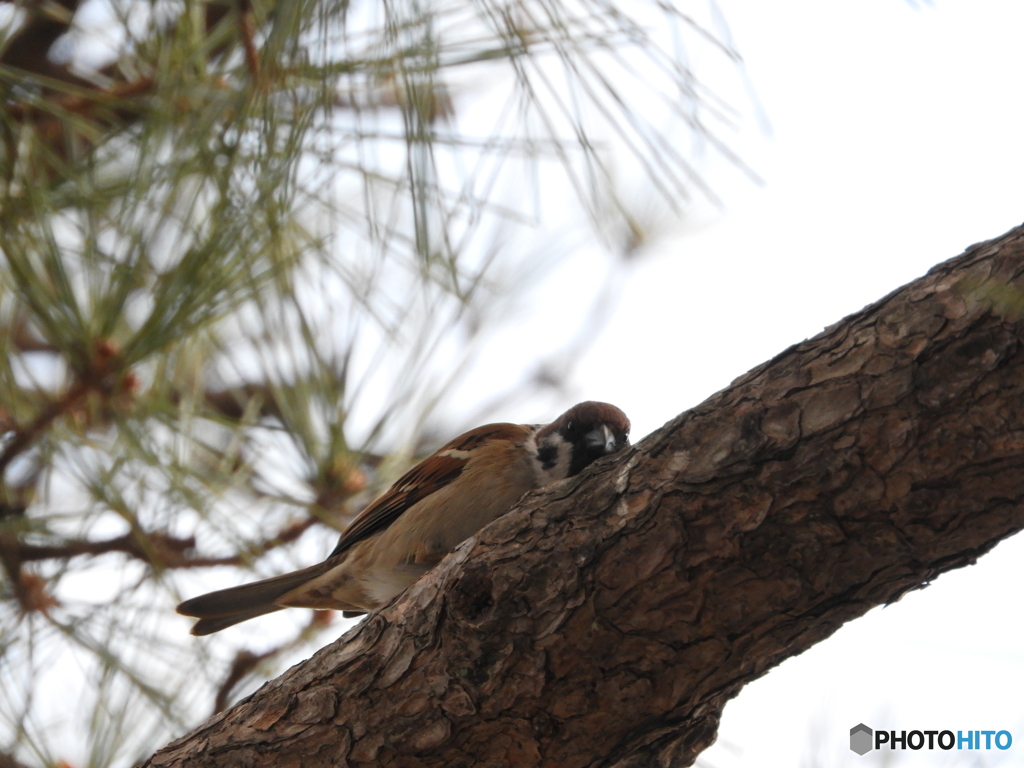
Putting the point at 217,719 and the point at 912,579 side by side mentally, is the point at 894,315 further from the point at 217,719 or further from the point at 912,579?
the point at 217,719

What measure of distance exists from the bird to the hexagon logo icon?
88cm

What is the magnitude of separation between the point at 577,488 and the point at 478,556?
22 centimetres

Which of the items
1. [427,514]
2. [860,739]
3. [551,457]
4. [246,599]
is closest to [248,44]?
[427,514]

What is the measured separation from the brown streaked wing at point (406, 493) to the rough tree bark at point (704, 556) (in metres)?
0.80

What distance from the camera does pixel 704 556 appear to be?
1.51 m

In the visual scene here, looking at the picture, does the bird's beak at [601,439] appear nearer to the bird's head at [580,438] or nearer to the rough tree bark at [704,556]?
the bird's head at [580,438]

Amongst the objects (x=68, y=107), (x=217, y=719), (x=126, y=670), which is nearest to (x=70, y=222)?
(x=68, y=107)

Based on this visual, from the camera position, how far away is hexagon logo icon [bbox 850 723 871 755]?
2.23 metres

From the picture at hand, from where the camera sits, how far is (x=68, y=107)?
2.87m

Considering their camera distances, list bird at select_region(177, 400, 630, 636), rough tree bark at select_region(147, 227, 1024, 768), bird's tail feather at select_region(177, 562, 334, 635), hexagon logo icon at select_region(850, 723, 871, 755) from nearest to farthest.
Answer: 1. rough tree bark at select_region(147, 227, 1024, 768)
2. hexagon logo icon at select_region(850, 723, 871, 755)
3. bird at select_region(177, 400, 630, 636)
4. bird's tail feather at select_region(177, 562, 334, 635)

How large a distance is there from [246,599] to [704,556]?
1637 millimetres

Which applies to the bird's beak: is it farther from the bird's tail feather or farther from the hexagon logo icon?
the hexagon logo icon

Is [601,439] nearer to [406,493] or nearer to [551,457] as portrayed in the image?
[551,457]

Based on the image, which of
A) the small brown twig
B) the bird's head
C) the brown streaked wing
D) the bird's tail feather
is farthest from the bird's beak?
the small brown twig
